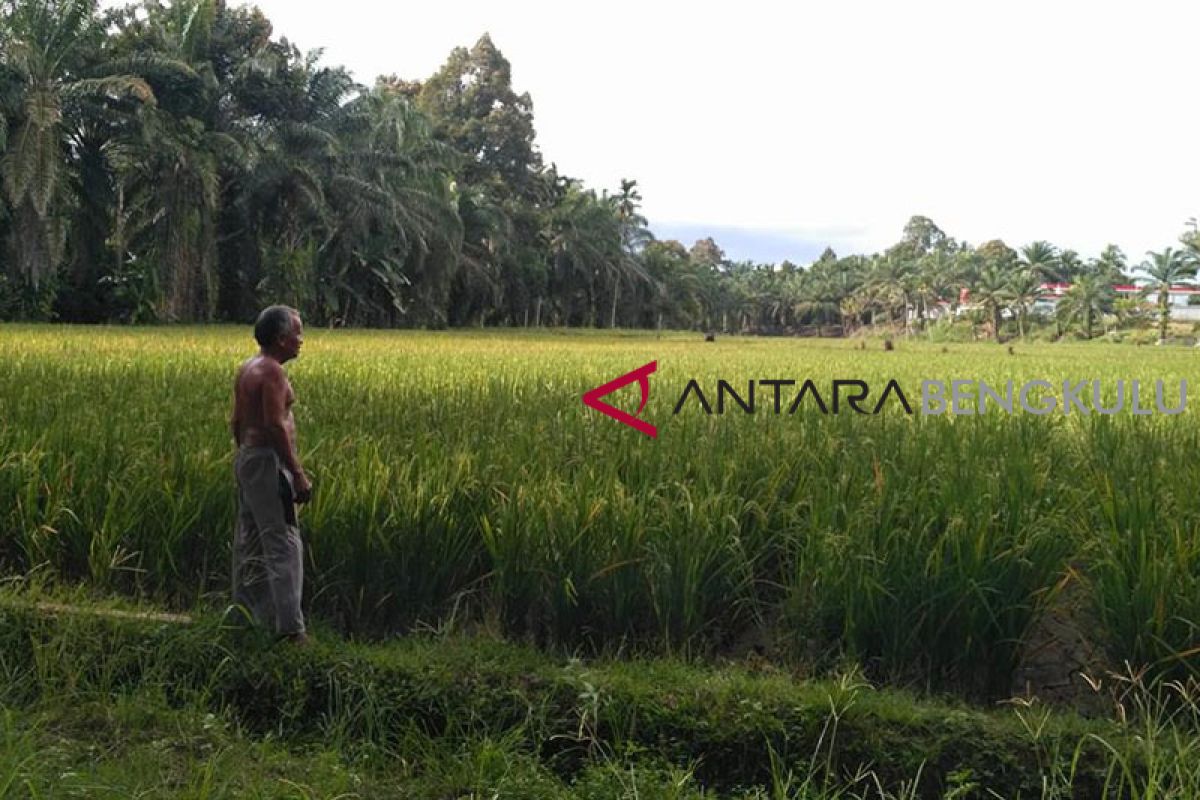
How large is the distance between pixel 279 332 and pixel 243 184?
79.5ft

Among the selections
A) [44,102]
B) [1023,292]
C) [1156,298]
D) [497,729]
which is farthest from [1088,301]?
[497,729]

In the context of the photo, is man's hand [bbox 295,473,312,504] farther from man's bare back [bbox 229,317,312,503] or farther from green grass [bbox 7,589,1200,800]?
green grass [bbox 7,589,1200,800]

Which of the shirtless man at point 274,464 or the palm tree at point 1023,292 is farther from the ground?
the palm tree at point 1023,292

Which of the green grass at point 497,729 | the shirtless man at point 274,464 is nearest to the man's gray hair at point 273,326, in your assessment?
the shirtless man at point 274,464

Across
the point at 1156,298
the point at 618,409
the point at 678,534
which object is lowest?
the point at 678,534

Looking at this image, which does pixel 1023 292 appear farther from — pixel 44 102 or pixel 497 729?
pixel 497 729

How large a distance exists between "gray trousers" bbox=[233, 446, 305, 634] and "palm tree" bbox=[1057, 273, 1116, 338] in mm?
52727

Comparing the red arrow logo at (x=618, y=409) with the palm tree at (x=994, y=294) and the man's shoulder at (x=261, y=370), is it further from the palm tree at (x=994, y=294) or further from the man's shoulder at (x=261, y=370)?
the palm tree at (x=994, y=294)

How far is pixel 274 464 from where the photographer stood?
262 centimetres

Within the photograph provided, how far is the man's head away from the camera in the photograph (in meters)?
2.59

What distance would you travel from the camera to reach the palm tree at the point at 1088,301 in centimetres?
4912

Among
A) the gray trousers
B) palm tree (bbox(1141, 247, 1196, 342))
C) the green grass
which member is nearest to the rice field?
the green grass

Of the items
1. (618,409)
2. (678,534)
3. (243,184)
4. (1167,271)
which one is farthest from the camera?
(1167,271)

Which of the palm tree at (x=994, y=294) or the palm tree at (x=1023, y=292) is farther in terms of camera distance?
the palm tree at (x=994, y=294)
